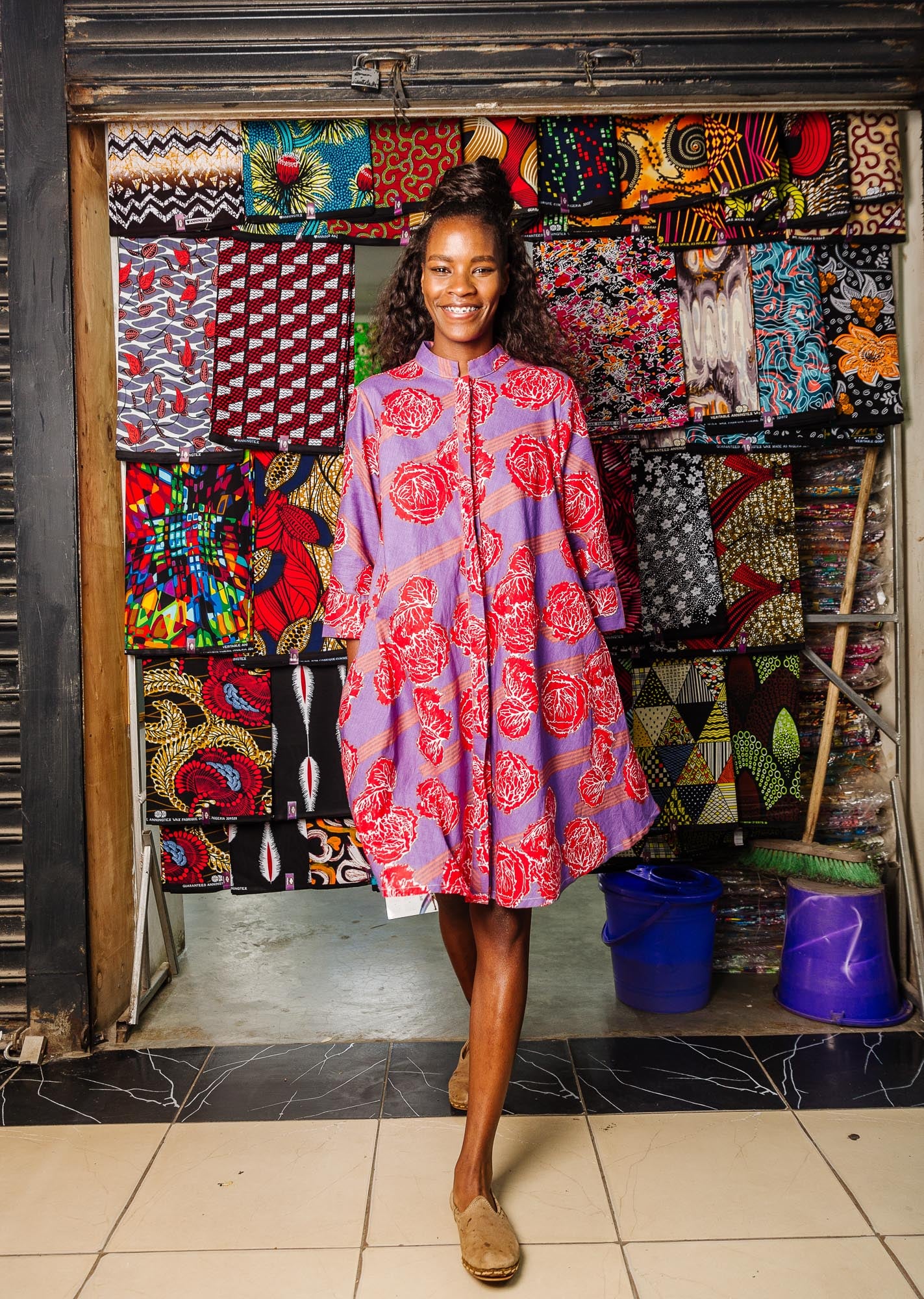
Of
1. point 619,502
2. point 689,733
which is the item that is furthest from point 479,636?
point 689,733

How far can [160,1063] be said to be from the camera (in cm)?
265

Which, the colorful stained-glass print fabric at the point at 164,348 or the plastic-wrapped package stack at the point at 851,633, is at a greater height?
the colorful stained-glass print fabric at the point at 164,348

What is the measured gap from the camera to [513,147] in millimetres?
2863

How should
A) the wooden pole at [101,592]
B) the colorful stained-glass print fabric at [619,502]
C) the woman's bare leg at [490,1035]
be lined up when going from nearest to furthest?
1. the woman's bare leg at [490,1035]
2. the wooden pole at [101,592]
3. the colorful stained-glass print fabric at [619,502]

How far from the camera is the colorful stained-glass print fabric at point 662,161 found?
113 inches

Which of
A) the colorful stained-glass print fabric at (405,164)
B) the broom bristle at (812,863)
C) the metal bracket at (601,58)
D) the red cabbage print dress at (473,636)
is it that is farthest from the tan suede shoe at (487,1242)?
the metal bracket at (601,58)

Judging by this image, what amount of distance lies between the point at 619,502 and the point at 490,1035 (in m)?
1.58

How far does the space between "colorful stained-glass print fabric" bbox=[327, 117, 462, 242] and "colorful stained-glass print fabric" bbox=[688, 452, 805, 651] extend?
108cm

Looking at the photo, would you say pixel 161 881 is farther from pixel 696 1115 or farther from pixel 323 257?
pixel 323 257

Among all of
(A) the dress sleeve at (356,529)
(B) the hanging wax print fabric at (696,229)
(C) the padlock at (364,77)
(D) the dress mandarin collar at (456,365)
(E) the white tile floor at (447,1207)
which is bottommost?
(E) the white tile floor at (447,1207)

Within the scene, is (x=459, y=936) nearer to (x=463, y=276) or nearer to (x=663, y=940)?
(x=663, y=940)

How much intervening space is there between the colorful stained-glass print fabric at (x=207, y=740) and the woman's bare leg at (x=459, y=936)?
2.64ft

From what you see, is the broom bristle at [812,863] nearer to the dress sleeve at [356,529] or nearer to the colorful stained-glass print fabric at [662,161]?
the dress sleeve at [356,529]

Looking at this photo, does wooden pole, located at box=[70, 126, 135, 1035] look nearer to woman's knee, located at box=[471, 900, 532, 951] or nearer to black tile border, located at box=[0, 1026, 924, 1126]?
black tile border, located at box=[0, 1026, 924, 1126]
